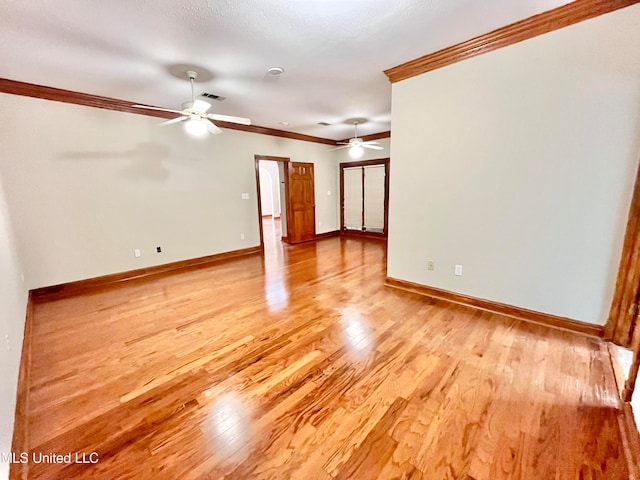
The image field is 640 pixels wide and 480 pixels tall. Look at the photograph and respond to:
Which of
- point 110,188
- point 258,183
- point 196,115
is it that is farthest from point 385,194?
point 110,188

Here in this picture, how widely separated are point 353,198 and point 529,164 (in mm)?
5113

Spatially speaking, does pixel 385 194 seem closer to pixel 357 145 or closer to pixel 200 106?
pixel 357 145

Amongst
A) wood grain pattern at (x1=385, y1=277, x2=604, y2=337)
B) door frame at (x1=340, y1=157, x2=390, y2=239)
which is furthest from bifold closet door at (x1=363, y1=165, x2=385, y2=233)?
wood grain pattern at (x1=385, y1=277, x2=604, y2=337)

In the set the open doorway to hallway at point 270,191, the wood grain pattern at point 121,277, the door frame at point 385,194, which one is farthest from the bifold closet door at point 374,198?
the open doorway to hallway at point 270,191

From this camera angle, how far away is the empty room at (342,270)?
1.46 m

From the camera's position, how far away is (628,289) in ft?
7.01

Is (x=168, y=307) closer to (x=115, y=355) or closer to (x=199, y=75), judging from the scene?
(x=115, y=355)

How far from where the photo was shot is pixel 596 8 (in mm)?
2035

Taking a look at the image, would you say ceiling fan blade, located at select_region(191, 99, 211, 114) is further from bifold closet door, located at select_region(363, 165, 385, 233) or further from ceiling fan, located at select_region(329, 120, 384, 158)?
bifold closet door, located at select_region(363, 165, 385, 233)

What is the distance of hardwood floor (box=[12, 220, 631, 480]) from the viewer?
1.33 meters

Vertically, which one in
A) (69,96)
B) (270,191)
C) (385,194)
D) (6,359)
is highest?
(69,96)

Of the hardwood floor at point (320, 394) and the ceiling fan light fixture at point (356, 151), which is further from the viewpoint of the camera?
the ceiling fan light fixture at point (356, 151)

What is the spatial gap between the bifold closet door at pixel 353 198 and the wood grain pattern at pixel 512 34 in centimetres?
420

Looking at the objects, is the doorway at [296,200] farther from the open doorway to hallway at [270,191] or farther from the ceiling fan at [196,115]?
the open doorway to hallway at [270,191]
